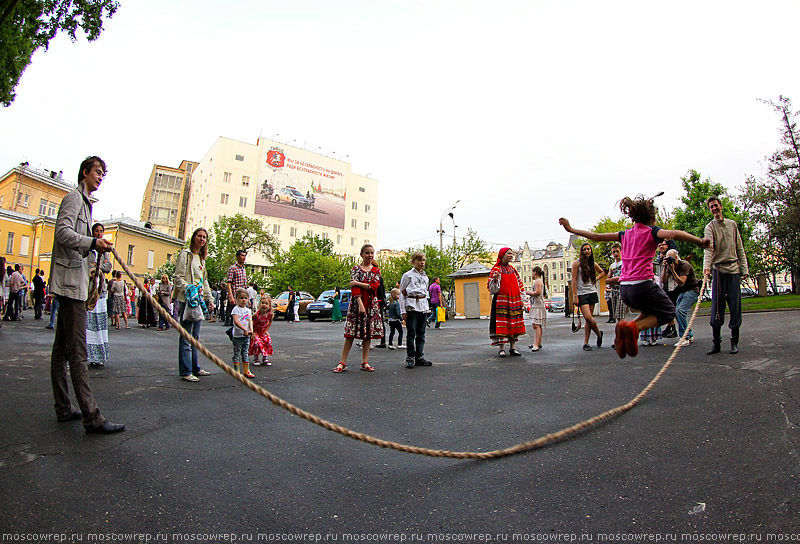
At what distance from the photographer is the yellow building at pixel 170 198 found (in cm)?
8231

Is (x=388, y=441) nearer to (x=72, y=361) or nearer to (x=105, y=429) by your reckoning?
(x=105, y=429)

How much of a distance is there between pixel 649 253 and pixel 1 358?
31.8 ft

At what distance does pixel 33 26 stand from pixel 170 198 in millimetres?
81200

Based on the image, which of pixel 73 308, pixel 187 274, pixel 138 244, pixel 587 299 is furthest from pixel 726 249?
pixel 138 244

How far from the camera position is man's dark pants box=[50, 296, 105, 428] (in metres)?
3.67

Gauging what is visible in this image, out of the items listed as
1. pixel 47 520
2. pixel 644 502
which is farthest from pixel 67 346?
pixel 644 502

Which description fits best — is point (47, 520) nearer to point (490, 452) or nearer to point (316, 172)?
point (490, 452)

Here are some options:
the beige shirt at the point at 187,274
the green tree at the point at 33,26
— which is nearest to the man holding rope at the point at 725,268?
the beige shirt at the point at 187,274

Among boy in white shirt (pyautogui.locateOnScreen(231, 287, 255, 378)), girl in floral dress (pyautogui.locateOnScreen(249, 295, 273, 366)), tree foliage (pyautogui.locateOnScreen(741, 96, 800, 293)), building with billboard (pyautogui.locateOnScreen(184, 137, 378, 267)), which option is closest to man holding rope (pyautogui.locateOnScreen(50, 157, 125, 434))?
boy in white shirt (pyautogui.locateOnScreen(231, 287, 255, 378))

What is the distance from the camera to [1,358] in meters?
7.31

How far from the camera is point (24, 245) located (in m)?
47.9

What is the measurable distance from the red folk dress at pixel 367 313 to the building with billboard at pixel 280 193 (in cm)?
6444

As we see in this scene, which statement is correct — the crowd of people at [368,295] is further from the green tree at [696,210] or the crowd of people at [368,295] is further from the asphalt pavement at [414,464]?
the green tree at [696,210]

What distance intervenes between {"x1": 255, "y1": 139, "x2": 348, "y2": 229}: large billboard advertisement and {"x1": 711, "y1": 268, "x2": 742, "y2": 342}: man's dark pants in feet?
237
